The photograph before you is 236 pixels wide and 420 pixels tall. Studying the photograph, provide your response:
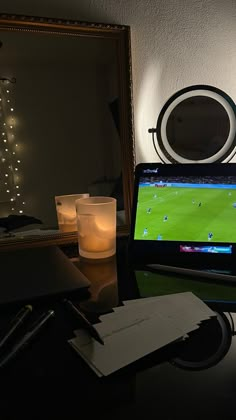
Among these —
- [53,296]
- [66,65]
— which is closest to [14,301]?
[53,296]

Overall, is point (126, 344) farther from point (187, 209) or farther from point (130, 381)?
point (187, 209)

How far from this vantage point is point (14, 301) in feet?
2.23

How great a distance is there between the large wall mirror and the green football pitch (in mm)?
210

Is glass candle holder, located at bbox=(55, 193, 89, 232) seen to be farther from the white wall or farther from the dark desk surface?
the dark desk surface

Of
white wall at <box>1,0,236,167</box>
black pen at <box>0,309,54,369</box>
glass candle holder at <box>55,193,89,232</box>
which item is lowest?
black pen at <box>0,309,54,369</box>

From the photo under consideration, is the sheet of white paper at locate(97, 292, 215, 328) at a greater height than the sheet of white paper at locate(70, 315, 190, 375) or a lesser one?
lesser

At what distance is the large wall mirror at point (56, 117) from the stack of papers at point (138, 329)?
0.47m

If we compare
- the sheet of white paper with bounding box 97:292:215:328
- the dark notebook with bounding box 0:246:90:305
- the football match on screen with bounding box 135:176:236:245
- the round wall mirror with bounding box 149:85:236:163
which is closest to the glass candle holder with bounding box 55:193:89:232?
the dark notebook with bounding box 0:246:90:305

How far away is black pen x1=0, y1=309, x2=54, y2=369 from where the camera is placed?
522 millimetres

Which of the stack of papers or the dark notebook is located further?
the dark notebook

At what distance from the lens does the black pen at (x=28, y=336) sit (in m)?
0.52

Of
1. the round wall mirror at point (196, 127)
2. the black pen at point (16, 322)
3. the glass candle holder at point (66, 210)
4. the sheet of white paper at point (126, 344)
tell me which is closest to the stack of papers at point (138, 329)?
the sheet of white paper at point (126, 344)

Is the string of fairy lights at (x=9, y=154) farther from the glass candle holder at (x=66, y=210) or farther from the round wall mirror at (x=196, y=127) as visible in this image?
the round wall mirror at (x=196, y=127)

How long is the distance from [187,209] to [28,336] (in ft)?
1.73
